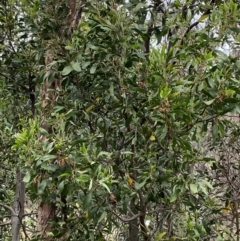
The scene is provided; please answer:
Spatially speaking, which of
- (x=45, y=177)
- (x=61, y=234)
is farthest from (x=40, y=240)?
(x=45, y=177)

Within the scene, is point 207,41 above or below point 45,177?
above

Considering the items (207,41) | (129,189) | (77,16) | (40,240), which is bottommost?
(40,240)

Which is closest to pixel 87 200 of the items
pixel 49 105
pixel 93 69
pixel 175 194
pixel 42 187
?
pixel 42 187

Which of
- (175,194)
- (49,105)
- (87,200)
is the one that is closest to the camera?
(87,200)

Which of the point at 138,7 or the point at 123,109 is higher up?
the point at 138,7

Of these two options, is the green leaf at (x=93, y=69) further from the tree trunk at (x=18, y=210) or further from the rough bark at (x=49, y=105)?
the tree trunk at (x=18, y=210)

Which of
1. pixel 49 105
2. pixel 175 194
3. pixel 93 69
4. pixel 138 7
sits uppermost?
pixel 138 7

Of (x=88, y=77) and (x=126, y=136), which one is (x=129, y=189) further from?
(x=88, y=77)

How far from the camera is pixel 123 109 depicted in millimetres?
1678

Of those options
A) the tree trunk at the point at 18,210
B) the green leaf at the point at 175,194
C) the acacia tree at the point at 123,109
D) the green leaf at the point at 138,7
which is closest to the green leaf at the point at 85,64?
the acacia tree at the point at 123,109

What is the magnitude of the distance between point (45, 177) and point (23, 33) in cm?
110

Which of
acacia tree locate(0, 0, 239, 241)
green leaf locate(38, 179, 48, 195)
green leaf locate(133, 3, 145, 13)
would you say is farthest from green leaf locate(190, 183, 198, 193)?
green leaf locate(133, 3, 145, 13)

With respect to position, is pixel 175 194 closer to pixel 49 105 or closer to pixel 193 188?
pixel 193 188

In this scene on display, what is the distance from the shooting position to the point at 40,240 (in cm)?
186
